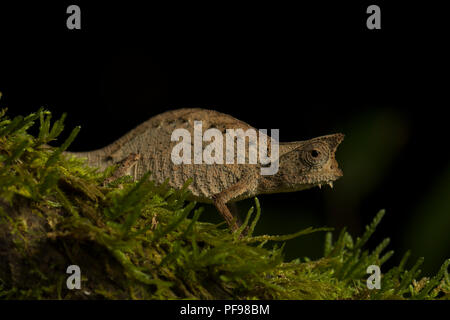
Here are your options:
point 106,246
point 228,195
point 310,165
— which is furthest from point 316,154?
point 106,246

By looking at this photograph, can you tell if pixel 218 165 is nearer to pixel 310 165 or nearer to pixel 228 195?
pixel 228 195

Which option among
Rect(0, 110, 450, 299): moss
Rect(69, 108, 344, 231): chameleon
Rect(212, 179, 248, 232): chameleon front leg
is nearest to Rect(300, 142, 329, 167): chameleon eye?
Rect(69, 108, 344, 231): chameleon

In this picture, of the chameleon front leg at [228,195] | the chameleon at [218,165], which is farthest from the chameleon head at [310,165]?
the chameleon front leg at [228,195]

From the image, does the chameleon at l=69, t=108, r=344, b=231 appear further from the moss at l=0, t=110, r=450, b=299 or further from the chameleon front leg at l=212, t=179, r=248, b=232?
the moss at l=0, t=110, r=450, b=299

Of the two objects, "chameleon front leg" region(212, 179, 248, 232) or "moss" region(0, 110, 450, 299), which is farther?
"chameleon front leg" region(212, 179, 248, 232)

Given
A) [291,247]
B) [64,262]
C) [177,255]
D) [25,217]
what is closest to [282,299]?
[177,255]

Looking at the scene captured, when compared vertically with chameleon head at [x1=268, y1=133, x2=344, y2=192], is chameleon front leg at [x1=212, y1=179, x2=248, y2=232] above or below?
below

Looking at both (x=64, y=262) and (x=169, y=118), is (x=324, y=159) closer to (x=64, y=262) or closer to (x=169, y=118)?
(x=169, y=118)
